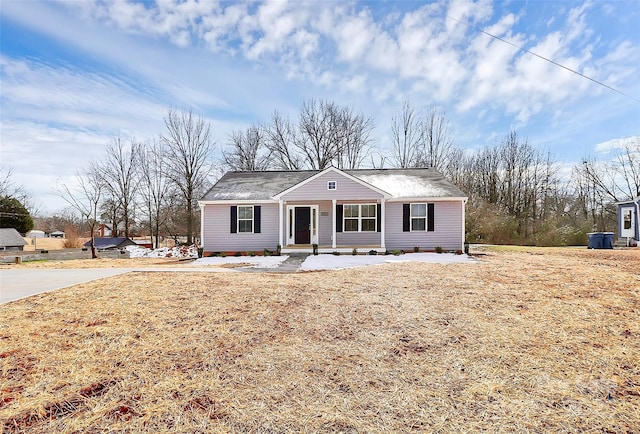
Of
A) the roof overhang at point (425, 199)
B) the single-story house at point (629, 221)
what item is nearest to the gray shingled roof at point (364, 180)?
the roof overhang at point (425, 199)

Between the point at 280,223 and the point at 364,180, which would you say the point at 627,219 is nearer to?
the point at 364,180

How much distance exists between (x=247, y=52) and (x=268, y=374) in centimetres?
1332

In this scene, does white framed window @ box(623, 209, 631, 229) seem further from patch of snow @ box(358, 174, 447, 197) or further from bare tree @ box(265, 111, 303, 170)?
bare tree @ box(265, 111, 303, 170)

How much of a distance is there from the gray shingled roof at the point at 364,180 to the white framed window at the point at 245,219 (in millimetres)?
520

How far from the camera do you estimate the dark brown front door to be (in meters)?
16.7

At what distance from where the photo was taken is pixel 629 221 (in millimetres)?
20484

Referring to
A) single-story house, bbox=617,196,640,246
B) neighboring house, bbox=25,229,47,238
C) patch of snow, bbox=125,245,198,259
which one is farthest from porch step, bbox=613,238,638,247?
neighboring house, bbox=25,229,47,238

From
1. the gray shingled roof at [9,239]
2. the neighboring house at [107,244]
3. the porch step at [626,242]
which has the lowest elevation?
the porch step at [626,242]

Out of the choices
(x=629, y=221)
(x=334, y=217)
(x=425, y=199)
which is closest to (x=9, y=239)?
(x=334, y=217)

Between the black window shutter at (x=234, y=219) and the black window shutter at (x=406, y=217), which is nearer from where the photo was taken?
the black window shutter at (x=406, y=217)

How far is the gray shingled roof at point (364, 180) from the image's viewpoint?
53.3ft

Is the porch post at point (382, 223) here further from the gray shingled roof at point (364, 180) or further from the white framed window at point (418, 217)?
the white framed window at point (418, 217)

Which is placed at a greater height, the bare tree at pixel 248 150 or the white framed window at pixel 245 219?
the bare tree at pixel 248 150

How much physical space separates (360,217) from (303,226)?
2.91 metres
